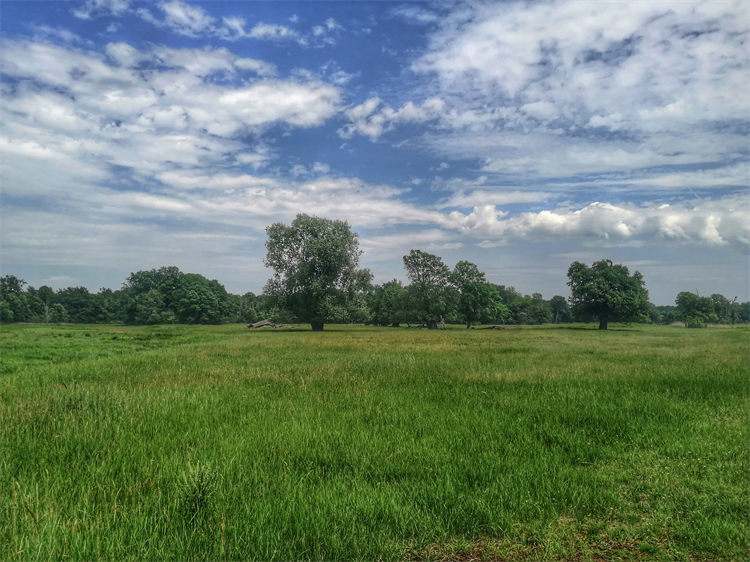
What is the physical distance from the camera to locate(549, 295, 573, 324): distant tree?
143 metres

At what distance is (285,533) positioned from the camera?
3760mm

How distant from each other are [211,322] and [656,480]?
103 m

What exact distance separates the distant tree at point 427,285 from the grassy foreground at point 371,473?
2281 inches

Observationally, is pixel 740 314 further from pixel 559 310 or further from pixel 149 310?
pixel 149 310

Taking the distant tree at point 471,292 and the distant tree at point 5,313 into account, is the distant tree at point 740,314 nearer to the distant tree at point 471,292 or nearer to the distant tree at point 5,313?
the distant tree at point 471,292

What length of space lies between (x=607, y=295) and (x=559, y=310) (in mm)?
87156

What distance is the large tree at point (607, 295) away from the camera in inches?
2504

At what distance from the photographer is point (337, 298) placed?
51.0 meters

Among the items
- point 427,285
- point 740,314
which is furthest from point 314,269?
point 740,314

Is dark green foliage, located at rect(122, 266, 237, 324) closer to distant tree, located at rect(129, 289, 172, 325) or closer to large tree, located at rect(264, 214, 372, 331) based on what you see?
distant tree, located at rect(129, 289, 172, 325)

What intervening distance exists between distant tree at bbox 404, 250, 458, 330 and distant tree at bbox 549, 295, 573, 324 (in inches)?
3421

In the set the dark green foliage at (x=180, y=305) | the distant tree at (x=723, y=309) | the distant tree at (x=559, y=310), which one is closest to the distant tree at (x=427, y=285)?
the dark green foliage at (x=180, y=305)

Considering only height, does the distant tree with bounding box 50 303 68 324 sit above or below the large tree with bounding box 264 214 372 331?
below

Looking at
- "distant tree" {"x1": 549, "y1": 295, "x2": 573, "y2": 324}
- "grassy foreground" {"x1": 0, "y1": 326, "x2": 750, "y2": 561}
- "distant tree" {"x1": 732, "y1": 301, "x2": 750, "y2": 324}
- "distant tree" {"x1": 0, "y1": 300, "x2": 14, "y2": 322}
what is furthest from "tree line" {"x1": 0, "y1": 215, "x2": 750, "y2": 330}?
"grassy foreground" {"x1": 0, "y1": 326, "x2": 750, "y2": 561}
